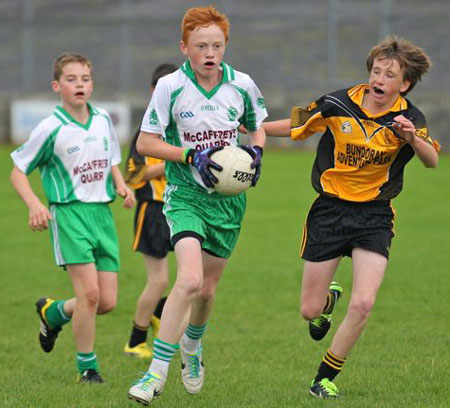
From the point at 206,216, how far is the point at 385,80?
1.37 m

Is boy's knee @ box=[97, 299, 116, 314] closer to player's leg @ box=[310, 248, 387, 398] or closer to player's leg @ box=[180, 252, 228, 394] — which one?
player's leg @ box=[180, 252, 228, 394]

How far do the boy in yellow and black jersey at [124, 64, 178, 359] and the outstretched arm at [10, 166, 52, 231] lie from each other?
126 cm

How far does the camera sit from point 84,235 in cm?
656

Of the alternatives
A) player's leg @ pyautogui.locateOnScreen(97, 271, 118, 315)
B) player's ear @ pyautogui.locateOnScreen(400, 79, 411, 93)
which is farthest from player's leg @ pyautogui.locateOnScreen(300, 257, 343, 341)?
player's leg @ pyautogui.locateOnScreen(97, 271, 118, 315)

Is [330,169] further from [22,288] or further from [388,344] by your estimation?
[22,288]

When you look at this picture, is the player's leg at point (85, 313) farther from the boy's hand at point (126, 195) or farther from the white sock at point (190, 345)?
the white sock at point (190, 345)

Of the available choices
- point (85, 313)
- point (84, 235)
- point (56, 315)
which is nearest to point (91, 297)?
point (85, 313)

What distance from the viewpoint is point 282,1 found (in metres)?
30.0

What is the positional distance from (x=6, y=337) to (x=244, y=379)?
8.03 feet

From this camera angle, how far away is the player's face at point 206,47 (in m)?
5.81

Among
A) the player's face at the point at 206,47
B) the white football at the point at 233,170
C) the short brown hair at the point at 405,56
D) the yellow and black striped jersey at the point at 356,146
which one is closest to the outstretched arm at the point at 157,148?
the white football at the point at 233,170

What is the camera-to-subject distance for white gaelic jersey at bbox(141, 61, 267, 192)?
587cm

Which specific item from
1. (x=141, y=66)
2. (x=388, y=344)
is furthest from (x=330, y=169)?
(x=141, y=66)

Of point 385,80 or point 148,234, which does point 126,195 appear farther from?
point 385,80
